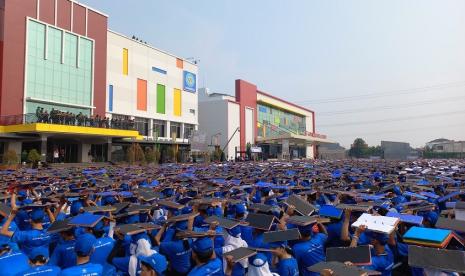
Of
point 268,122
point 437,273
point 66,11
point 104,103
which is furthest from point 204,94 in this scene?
point 437,273

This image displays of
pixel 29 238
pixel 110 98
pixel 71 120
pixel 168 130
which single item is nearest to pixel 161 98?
pixel 168 130

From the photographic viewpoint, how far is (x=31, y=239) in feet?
19.3

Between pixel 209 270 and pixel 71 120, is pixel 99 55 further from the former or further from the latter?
pixel 209 270

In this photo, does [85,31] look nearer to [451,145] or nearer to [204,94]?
[204,94]

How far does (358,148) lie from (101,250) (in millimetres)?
100968

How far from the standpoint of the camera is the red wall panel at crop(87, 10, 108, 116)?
42.6 metres

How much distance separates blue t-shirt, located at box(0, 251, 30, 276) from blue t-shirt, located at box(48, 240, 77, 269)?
0.77 metres

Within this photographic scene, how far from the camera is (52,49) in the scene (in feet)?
125

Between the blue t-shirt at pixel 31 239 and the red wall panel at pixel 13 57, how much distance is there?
110 feet

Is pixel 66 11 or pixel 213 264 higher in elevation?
pixel 66 11

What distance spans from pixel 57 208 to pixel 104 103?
37839 mm

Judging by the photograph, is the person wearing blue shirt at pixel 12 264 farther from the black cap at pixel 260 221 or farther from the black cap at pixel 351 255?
the black cap at pixel 351 255

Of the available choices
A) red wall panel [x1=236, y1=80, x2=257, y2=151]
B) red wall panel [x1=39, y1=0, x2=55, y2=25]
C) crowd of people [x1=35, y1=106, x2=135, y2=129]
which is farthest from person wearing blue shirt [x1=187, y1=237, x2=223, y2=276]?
red wall panel [x1=236, y1=80, x2=257, y2=151]

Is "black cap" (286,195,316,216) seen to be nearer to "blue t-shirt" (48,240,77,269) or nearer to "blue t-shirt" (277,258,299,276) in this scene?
"blue t-shirt" (277,258,299,276)
